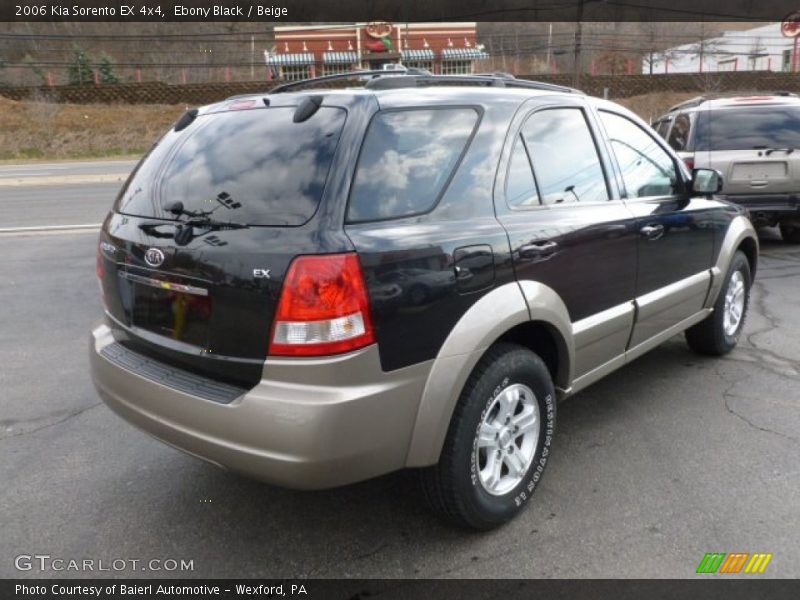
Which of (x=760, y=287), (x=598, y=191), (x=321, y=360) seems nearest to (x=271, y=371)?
(x=321, y=360)

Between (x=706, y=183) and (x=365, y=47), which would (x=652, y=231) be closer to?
(x=706, y=183)

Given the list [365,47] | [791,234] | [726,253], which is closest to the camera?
[726,253]

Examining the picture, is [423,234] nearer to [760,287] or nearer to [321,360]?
[321,360]

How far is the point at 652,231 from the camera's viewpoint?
3.65 metres

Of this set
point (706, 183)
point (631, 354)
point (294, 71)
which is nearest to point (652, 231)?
point (631, 354)

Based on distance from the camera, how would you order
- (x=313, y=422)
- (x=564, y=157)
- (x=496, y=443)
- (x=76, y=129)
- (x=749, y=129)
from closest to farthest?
(x=313, y=422) → (x=496, y=443) → (x=564, y=157) → (x=749, y=129) → (x=76, y=129)

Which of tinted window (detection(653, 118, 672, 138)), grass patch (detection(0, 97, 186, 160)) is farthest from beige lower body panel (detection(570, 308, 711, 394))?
grass patch (detection(0, 97, 186, 160))

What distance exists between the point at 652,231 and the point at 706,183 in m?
0.84

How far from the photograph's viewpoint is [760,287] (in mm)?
6680

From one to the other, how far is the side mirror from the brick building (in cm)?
4705

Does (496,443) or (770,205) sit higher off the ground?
(770,205)

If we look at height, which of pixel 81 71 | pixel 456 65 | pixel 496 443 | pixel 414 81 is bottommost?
pixel 496 443

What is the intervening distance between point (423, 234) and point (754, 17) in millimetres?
46387

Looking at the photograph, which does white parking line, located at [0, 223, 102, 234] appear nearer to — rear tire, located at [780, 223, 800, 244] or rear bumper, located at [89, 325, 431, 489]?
rear bumper, located at [89, 325, 431, 489]
